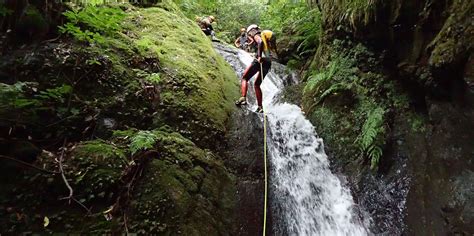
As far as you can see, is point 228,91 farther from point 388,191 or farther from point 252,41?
point 388,191

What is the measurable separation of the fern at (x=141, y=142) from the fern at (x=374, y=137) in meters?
3.48

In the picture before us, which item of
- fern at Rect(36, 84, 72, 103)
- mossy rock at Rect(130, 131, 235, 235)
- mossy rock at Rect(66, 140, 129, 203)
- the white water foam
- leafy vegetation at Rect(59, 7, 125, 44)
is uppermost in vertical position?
leafy vegetation at Rect(59, 7, 125, 44)

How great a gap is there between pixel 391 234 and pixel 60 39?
18.3 feet

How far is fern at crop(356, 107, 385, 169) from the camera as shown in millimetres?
5109

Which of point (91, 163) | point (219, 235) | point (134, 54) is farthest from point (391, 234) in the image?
point (134, 54)

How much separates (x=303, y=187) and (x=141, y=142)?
313cm

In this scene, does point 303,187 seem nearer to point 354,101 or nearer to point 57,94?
point 354,101

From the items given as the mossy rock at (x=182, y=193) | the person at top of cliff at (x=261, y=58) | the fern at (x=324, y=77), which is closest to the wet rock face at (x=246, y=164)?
the mossy rock at (x=182, y=193)

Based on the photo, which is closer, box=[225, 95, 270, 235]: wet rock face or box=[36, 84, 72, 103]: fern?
box=[36, 84, 72, 103]: fern

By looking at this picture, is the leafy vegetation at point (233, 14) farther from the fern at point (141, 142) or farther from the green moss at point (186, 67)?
the fern at point (141, 142)

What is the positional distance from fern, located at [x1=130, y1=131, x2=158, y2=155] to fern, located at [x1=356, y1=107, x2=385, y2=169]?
11.4 feet

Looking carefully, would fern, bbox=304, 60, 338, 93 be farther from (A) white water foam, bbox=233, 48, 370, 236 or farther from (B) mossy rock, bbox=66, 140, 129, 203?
(B) mossy rock, bbox=66, 140, 129, 203

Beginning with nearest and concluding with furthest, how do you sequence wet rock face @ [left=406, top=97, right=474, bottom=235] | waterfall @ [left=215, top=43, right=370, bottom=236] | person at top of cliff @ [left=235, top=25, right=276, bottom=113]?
wet rock face @ [left=406, top=97, right=474, bottom=235]
waterfall @ [left=215, top=43, right=370, bottom=236]
person at top of cliff @ [left=235, top=25, right=276, bottom=113]

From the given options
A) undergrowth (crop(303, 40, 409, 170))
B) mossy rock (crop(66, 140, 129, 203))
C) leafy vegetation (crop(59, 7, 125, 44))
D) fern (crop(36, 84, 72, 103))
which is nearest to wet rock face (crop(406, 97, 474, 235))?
undergrowth (crop(303, 40, 409, 170))
